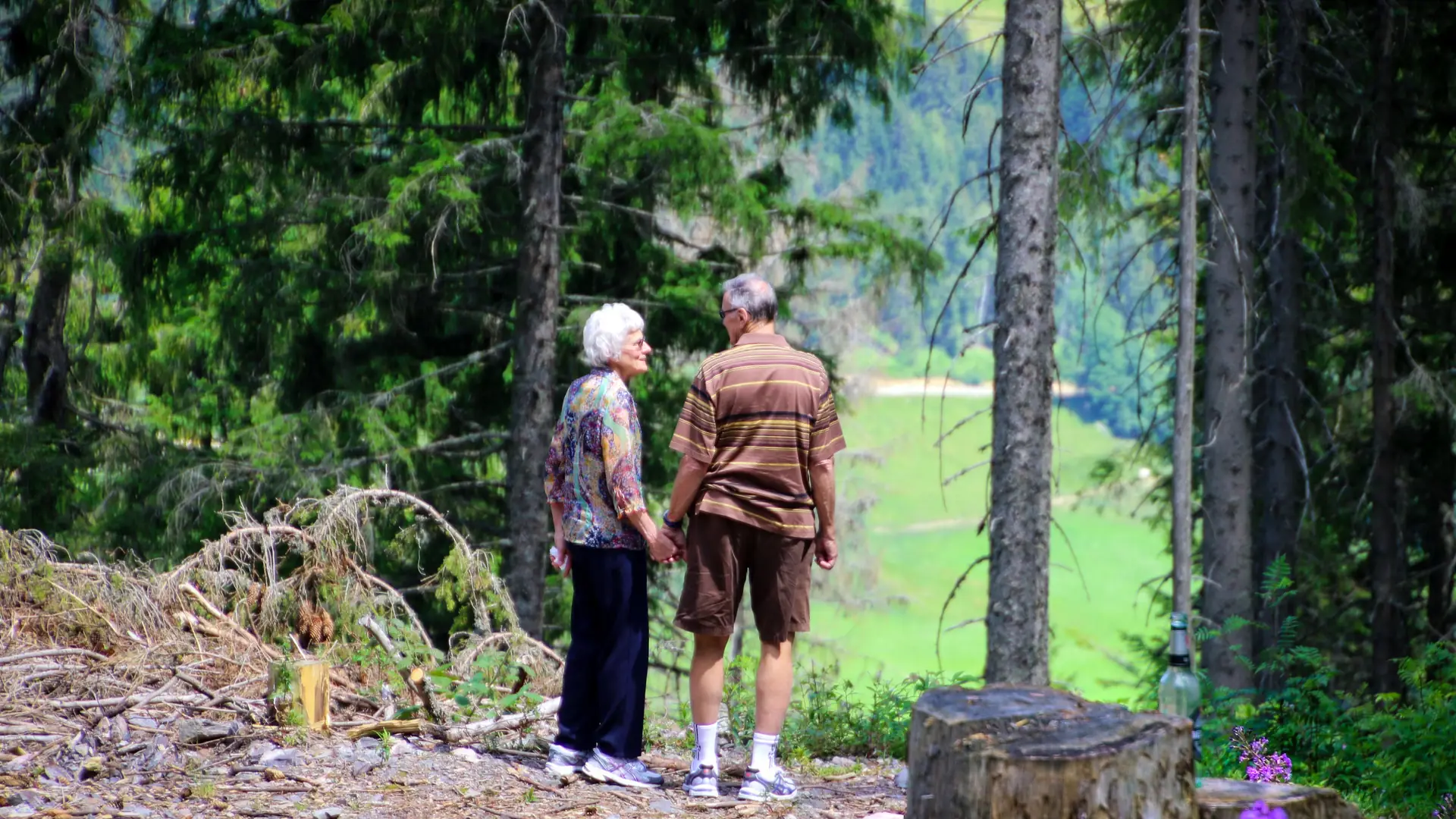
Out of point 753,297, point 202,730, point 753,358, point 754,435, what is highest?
point 753,297

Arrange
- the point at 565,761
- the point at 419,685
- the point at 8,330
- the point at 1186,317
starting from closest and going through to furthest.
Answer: the point at 565,761 → the point at 419,685 → the point at 1186,317 → the point at 8,330

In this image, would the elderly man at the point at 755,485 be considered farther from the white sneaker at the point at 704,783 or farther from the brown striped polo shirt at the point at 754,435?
the white sneaker at the point at 704,783

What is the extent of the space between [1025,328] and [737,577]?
9.26 ft

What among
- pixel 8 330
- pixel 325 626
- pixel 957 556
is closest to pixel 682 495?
pixel 325 626

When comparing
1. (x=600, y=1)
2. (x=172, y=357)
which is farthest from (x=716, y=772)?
(x=172, y=357)

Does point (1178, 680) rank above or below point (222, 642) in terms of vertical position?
above

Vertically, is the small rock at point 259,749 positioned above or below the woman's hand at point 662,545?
below

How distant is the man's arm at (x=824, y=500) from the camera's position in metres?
4.81

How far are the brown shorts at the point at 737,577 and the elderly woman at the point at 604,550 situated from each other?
7.4 inches

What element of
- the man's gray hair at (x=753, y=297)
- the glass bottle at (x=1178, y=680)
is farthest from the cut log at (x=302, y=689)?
the glass bottle at (x=1178, y=680)

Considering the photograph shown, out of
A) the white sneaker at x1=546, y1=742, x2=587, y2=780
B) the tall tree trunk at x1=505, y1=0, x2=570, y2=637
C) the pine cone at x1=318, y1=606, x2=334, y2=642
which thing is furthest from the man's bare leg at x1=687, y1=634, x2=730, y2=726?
the tall tree trunk at x1=505, y1=0, x2=570, y2=637

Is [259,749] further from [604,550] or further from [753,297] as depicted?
[753,297]

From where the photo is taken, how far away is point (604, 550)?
16.3 feet

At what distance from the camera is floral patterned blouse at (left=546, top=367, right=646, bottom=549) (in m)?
4.90
